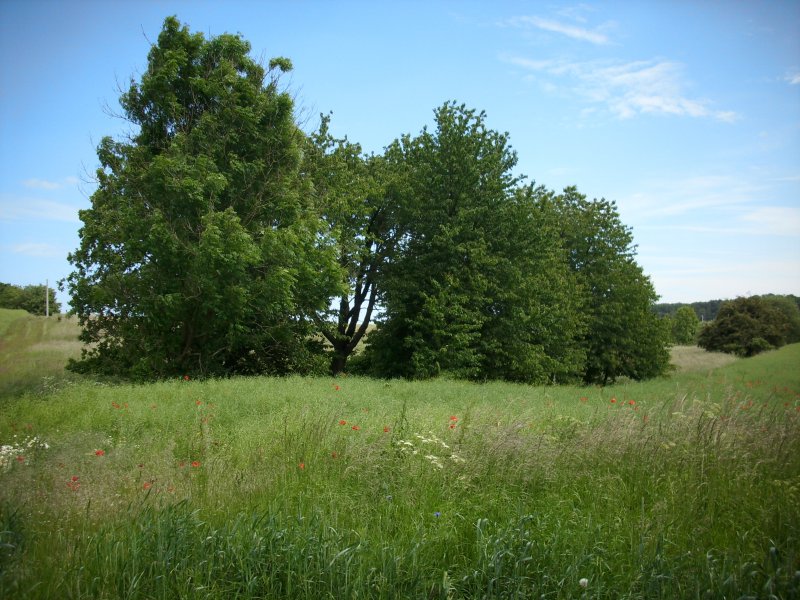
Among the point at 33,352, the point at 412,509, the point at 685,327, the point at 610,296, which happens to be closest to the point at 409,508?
the point at 412,509

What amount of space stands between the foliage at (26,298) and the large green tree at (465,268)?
195ft

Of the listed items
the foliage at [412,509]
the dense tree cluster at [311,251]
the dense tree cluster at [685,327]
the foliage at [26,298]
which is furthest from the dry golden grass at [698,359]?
the foliage at [26,298]

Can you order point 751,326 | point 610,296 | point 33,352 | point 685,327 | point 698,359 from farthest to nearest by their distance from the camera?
point 685,327 < point 751,326 < point 698,359 < point 610,296 < point 33,352

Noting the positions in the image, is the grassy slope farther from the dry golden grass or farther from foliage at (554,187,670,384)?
the dry golden grass

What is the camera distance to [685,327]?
79.9m

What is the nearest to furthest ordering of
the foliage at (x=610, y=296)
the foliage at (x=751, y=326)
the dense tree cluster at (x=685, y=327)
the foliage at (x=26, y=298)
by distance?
the foliage at (x=610, y=296) → the foliage at (x=751, y=326) → the foliage at (x=26, y=298) → the dense tree cluster at (x=685, y=327)

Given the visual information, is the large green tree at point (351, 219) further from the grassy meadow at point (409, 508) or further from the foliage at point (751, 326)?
the foliage at point (751, 326)

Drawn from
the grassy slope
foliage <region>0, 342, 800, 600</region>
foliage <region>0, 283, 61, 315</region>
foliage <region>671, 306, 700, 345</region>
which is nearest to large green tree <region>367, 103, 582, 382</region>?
the grassy slope

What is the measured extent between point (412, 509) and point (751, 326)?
2423 inches

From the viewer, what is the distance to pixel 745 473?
502cm

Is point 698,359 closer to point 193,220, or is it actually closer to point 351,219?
point 351,219

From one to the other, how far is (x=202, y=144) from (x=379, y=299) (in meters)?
12.7

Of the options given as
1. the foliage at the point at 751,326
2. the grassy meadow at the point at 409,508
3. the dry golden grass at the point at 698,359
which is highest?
the foliage at the point at 751,326

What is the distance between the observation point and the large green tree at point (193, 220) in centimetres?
1539
